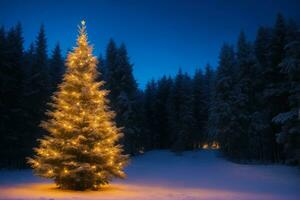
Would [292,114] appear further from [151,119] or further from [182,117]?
[151,119]

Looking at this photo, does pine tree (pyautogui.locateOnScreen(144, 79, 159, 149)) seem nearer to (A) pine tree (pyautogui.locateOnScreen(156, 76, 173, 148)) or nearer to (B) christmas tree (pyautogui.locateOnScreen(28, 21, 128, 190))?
(A) pine tree (pyautogui.locateOnScreen(156, 76, 173, 148))

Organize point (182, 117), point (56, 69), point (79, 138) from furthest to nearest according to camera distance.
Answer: point (182, 117)
point (56, 69)
point (79, 138)

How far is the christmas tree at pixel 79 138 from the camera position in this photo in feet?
61.1

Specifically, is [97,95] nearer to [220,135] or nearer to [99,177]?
[99,177]

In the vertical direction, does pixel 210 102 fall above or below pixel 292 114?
above

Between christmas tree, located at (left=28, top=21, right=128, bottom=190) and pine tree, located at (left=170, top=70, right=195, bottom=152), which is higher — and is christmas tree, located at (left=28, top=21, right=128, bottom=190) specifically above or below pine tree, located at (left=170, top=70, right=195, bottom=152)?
below

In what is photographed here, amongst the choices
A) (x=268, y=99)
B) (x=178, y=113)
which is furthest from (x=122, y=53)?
(x=268, y=99)

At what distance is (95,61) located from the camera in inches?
812

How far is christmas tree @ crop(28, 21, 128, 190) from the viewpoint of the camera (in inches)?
733

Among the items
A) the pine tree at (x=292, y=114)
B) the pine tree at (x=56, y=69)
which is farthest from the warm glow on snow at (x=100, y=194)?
the pine tree at (x=56, y=69)

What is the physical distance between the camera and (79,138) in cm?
1888

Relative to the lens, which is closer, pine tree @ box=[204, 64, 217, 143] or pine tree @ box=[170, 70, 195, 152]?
pine tree @ box=[204, 64, 217, 143]

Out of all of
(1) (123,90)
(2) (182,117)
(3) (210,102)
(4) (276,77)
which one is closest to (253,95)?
(4) (276,77)

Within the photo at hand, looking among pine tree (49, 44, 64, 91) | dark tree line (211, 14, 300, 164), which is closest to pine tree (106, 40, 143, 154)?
pine tree (49, 44, 64, 91)
